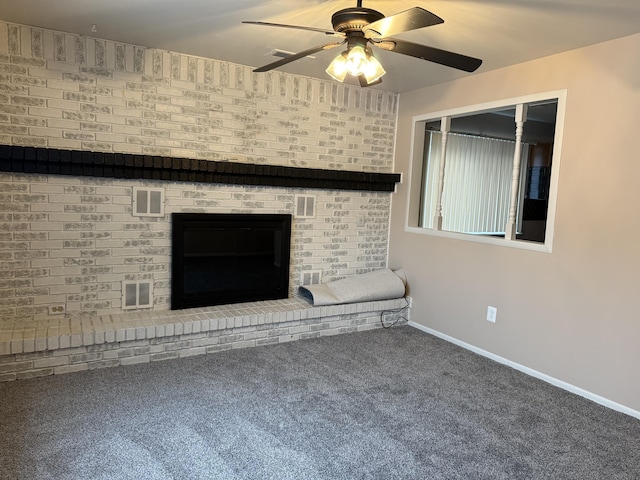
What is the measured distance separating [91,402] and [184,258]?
1352 mm

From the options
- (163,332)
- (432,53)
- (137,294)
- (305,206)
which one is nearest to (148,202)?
(137,294)

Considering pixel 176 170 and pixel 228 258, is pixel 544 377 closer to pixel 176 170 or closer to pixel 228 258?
pixel 228 258

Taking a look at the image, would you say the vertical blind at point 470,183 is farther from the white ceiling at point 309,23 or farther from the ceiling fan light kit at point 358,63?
the ceiling fan light kit at point 358,63

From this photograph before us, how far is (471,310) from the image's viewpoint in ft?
12.9

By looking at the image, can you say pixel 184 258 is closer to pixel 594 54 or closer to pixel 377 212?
pixel 377 212

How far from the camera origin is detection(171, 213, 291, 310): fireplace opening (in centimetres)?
378

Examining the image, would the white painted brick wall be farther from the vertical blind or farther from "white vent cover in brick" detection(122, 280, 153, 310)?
the vertical blind

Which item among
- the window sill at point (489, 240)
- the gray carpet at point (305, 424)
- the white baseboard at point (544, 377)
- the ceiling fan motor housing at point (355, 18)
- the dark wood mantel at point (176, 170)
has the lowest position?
the gray carpet at point (305, 424)

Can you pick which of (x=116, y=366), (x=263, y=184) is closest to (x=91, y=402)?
(x=116, y=366)

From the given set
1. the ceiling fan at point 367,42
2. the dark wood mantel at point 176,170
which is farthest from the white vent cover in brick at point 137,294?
the ceiling fan at point 367,42

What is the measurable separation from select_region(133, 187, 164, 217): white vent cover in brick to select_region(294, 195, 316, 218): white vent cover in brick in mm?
1228

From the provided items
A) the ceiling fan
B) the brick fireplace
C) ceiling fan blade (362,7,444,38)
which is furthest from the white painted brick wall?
ceiling fan blade (362,7,444,38)

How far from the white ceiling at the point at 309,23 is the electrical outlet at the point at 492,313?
192cm

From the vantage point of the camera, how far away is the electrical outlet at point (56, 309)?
3.38 meters
